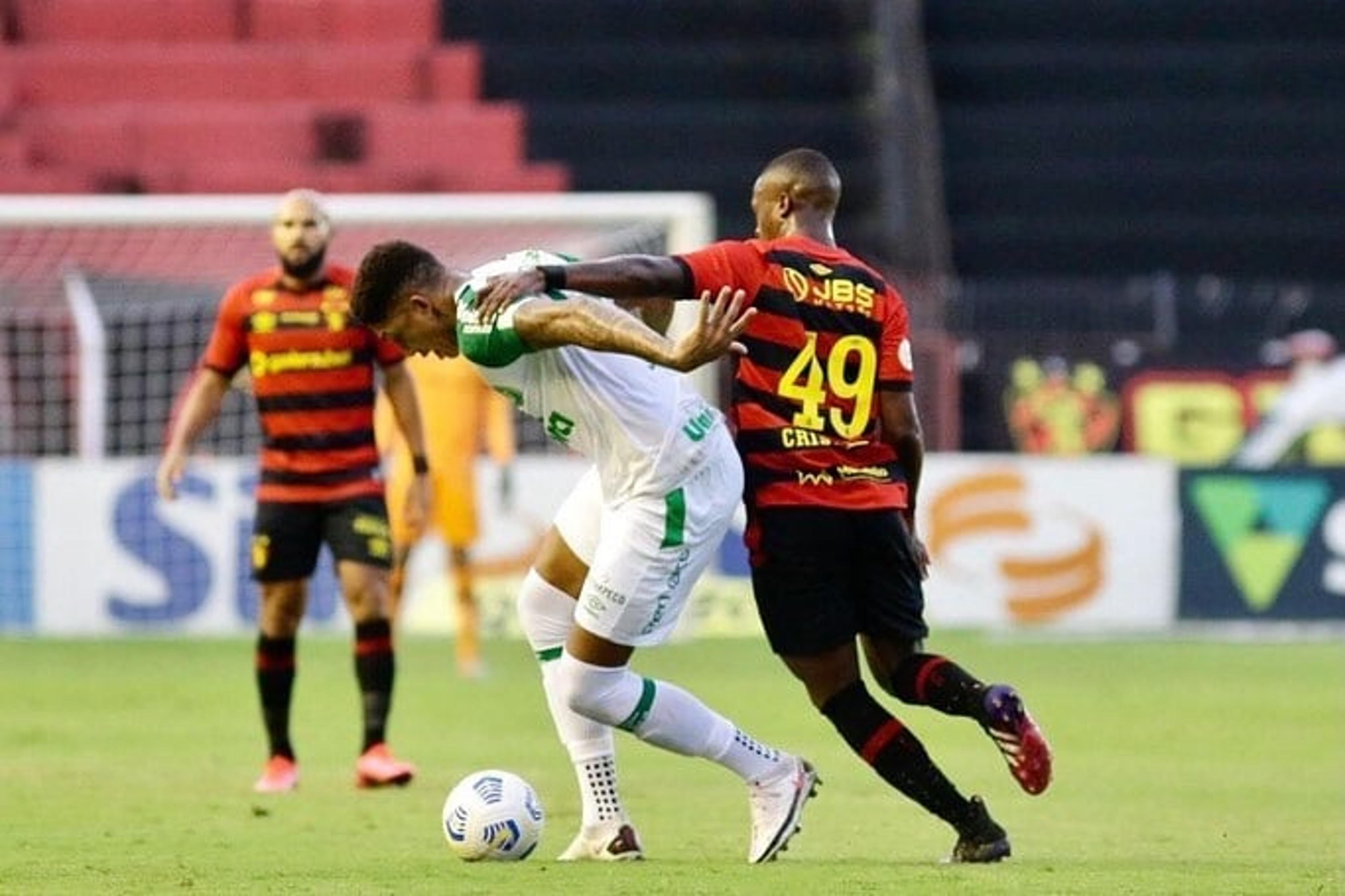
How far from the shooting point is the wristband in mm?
6652

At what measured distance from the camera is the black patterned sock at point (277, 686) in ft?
32.6

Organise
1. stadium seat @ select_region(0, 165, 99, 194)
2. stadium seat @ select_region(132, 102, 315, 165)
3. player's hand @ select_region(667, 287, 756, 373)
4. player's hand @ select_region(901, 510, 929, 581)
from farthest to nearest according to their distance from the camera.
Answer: stadium seat @ select_region(132, 102, 315, 165) → stadium seat @ select_region(0, 165, 99, 194) → player's hand @ select_region(901, 510, 929, 581) → player's hand @ select_region(667, 287, 756, 373)

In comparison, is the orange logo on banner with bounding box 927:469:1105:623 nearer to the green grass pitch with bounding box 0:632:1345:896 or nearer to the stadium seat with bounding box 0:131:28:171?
the green grass pitch with bounding box 0:632:1345:896

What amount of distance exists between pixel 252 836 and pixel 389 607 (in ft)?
7.69

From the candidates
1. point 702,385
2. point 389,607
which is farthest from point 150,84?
point 389,607

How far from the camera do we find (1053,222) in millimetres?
24172

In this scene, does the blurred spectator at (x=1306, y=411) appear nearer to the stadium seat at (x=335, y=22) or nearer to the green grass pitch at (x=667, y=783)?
the green grass pitch at (x=667, y=783)

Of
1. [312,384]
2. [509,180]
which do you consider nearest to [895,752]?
[312,384]

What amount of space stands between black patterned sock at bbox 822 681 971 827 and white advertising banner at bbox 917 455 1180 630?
36.8 ft

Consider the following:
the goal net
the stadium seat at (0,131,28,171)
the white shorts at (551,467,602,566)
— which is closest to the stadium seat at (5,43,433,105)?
the stadium seat at (0,131,28,171)

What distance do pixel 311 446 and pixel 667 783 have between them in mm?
1703

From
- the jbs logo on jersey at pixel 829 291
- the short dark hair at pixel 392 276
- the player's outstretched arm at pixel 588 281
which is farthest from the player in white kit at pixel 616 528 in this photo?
the jbs logo on jersey at pixel 829 291

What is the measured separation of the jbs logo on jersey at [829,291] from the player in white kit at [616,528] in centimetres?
37

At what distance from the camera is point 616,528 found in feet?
24.0
